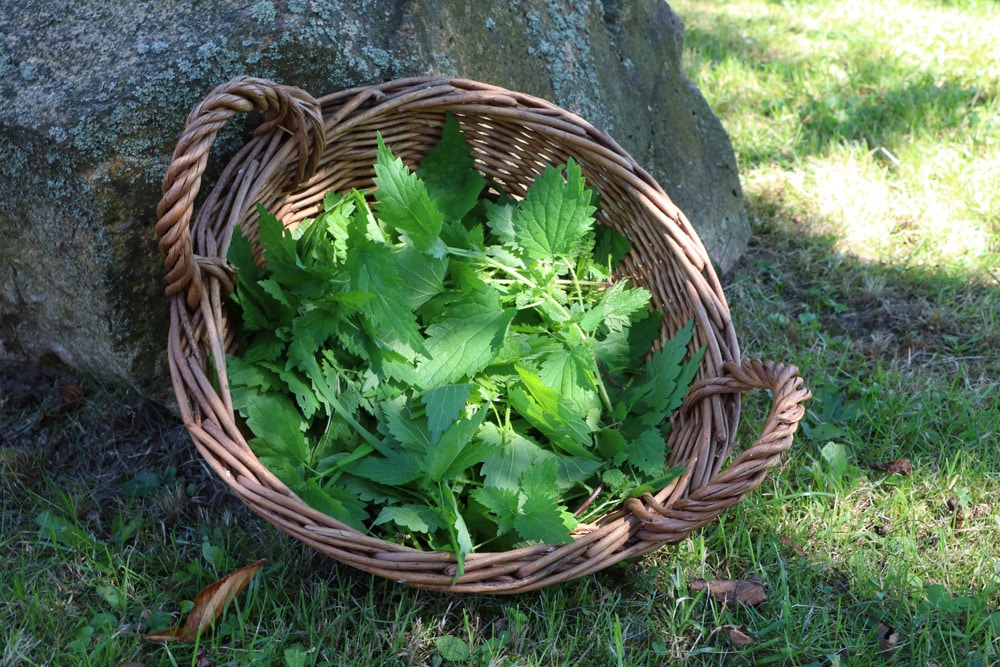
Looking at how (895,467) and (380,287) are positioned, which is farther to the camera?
(895,467)

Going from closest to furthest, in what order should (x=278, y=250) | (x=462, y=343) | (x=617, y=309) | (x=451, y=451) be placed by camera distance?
(x=451, y=451), (x=278, y=250), (x=462, y=343), (x=617, y=309)

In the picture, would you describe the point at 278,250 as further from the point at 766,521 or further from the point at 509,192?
→ the point at 766,521

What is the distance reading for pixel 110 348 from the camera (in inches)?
74.2

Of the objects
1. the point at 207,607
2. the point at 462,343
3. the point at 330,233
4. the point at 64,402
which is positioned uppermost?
the point at 330,233

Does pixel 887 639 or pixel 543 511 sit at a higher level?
pixel 543 511

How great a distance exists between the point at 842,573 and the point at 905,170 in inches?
66.4

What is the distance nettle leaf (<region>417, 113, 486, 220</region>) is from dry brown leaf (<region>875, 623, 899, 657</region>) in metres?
1.19

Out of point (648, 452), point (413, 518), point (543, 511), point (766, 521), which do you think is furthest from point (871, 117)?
point (413, 518)

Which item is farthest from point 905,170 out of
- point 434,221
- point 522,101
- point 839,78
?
point 434,221

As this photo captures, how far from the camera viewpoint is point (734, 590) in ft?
5.44

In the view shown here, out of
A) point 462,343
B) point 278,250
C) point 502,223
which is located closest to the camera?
point 278,250

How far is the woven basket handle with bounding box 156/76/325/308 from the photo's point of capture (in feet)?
4.69

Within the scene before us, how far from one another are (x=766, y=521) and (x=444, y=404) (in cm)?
73

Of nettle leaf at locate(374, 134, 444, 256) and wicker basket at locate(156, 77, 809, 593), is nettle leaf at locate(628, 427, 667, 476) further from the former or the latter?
nettle leaf at locate(374, 134, 444, 256)
